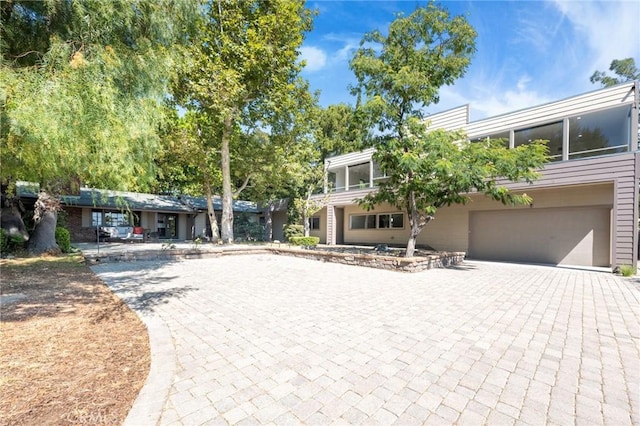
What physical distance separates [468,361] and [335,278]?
4887 millimetres

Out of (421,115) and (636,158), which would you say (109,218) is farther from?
(636,158)

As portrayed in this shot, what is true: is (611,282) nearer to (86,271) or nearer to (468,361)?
(468,361)

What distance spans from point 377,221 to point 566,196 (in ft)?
31.3

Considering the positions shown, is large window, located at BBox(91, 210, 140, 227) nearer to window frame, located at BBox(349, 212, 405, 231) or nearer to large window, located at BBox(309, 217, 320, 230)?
large window, located at BBox(309, 217, 320, 230)

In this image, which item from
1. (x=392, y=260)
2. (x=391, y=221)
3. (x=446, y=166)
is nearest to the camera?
(x=446, y=166)

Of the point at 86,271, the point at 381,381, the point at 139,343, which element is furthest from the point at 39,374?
the point at 86,271

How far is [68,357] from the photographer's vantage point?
3.09 m

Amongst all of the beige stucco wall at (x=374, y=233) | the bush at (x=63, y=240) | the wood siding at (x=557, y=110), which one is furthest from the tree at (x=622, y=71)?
the bush at (x=63, y=240)

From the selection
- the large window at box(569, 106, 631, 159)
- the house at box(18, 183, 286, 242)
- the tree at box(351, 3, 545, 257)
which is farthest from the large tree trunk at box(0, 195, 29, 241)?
the large window at box(569, 106, 631, 159)

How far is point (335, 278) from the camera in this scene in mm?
7906

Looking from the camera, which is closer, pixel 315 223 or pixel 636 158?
pixel 636 158

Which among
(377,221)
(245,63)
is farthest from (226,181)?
(377,221)

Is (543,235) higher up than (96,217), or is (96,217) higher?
(96,217)

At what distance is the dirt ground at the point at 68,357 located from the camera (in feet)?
7.32
